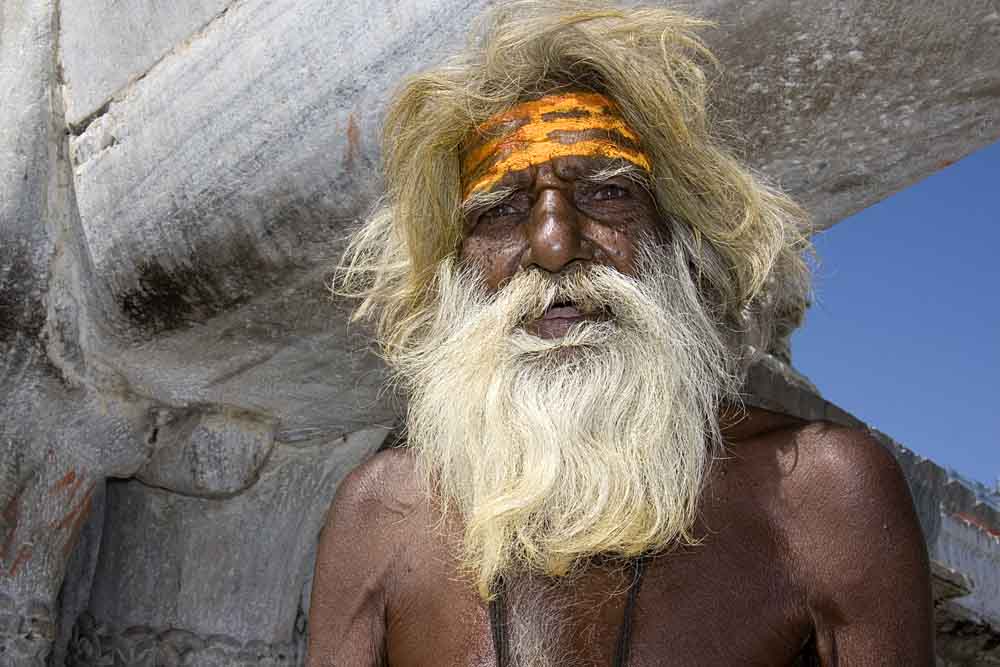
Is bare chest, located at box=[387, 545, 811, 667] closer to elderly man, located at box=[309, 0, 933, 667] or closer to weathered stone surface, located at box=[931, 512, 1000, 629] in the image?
elderly man, located at box=[309, 0, 933, 667]

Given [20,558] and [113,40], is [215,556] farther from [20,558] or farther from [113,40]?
[113,40]

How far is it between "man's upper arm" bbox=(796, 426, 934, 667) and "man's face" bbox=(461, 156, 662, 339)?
40 centimetres

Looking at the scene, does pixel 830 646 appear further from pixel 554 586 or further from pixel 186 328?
pixel 186 328

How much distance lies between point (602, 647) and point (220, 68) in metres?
1.15

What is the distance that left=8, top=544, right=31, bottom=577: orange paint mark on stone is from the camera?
2.12 metres

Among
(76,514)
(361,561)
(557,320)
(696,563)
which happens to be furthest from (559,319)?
(76,514)

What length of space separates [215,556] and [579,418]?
1176 mm

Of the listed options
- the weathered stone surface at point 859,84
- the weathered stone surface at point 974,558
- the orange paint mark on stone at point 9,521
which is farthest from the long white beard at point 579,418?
the weathered stone surface at point 974,558

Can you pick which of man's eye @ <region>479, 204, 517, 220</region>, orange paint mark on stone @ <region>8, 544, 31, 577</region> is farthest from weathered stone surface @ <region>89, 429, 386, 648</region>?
man's eye @ <region>479, 204, 517, 220</region>

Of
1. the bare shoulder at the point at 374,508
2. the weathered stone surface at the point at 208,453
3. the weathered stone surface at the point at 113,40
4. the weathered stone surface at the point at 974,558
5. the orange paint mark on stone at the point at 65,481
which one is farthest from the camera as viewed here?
the weathered stone surface at the point at 974,558

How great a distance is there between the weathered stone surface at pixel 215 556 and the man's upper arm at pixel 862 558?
1.30m

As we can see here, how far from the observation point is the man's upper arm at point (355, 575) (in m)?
1.74

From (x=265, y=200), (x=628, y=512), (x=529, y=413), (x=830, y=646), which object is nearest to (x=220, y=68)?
(x=265, y=200)

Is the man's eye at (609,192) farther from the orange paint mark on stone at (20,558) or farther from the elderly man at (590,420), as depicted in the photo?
the orange paint mark on stone at (20,558)
